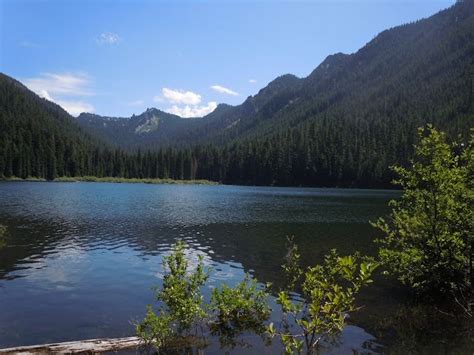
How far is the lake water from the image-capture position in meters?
17.0

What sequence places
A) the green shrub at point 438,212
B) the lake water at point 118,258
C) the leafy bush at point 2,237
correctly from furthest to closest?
the leafy bush at point 2,237 < the lake water at point 118,258 < the green shrub at point 438,212

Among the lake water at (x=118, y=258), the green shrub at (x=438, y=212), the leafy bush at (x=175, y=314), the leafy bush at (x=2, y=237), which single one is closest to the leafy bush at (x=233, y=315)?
the leafy bush at (x=175, y=314)

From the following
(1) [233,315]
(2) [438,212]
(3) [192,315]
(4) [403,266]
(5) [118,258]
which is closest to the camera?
(3) [192,315]

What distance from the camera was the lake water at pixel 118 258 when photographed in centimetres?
1702

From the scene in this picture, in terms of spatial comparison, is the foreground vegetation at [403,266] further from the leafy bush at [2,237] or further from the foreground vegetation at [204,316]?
the leafy bush at [2,237]

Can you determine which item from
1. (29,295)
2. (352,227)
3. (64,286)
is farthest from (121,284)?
(352,227)

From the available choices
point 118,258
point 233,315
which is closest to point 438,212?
point 233,315

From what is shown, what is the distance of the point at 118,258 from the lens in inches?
1192

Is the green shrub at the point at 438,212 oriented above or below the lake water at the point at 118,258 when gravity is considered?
above

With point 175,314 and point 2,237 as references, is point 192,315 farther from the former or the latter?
point 2,237

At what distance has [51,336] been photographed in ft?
50.7

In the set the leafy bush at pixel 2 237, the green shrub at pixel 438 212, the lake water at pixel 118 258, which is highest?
the green shrub at pixel 438 212

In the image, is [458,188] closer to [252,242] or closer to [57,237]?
[252,242]

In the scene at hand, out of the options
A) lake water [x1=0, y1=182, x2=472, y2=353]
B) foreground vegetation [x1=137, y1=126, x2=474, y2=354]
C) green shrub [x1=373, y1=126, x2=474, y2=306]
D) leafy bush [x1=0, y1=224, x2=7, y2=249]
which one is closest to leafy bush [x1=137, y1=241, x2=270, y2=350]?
foreground vegetation [x1=137, y1=126, x2=474, y2=354]
